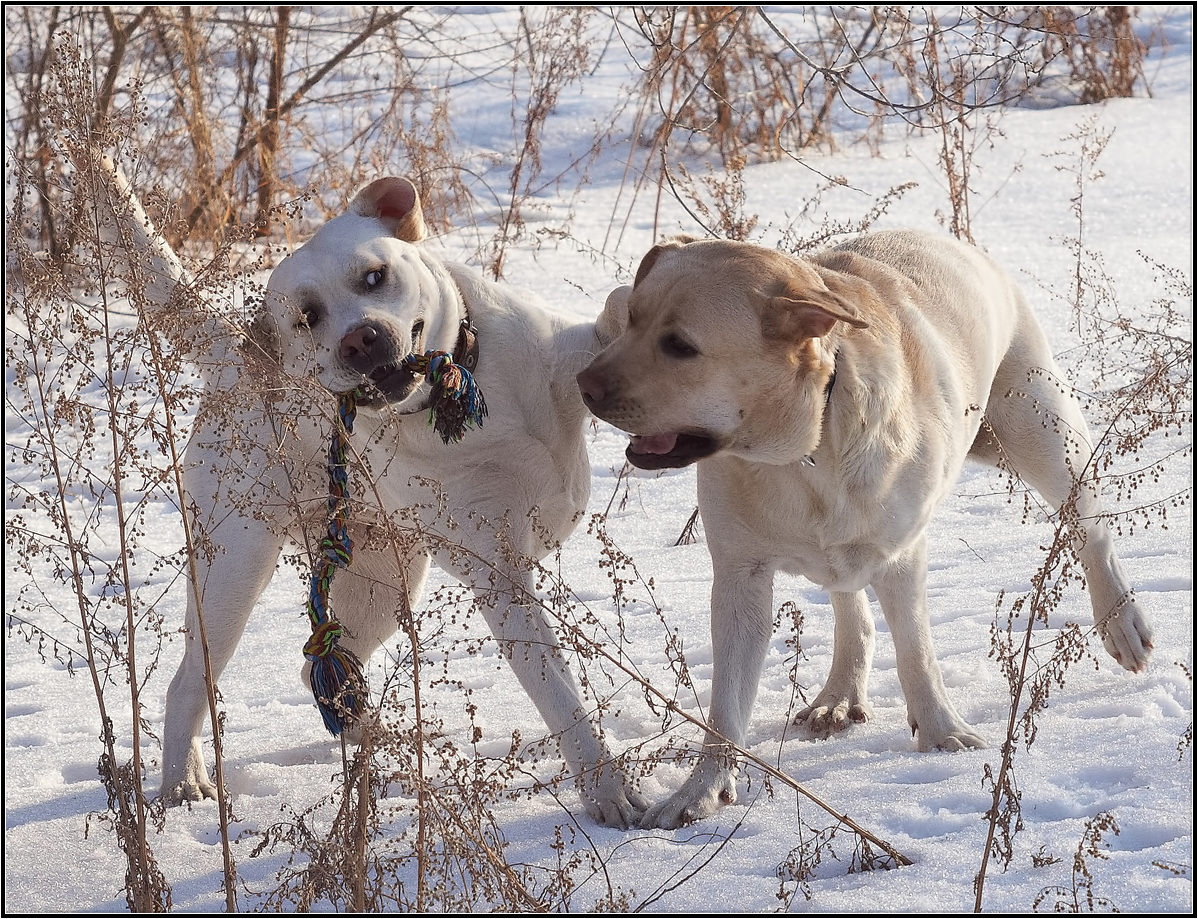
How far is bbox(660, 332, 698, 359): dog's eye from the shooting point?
309 centimetres

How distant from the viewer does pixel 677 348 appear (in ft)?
10.2

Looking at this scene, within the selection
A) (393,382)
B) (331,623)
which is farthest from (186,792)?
(393,382)

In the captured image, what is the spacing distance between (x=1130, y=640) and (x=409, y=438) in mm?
2050

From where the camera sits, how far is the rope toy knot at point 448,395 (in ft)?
11.4

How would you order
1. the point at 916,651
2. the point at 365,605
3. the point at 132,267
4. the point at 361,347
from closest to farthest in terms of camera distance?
the point at 132,267 → the point at 361,347 → the point at 916,651 → the point at 365,605

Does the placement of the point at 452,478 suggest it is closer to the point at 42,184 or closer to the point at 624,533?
the point at 624,533

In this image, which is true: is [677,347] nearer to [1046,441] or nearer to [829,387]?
[829,387]

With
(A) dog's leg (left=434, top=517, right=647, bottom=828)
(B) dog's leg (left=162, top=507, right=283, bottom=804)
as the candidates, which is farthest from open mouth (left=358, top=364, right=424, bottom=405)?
(B) dog's leg (left=162, top=507, right=283, bottom=804)

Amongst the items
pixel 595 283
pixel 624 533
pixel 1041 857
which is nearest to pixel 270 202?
pixel 595 283

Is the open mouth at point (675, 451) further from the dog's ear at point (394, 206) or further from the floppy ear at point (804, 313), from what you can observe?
the dog's ear at point (394, 206)

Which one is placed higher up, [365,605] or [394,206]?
[394,206]

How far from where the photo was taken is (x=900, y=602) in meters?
3.62

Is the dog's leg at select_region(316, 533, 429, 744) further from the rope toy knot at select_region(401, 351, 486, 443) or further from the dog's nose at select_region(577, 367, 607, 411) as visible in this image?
the dog's nose at select_region(577, 367, 607, 411)

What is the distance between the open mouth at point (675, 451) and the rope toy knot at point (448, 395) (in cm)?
56
